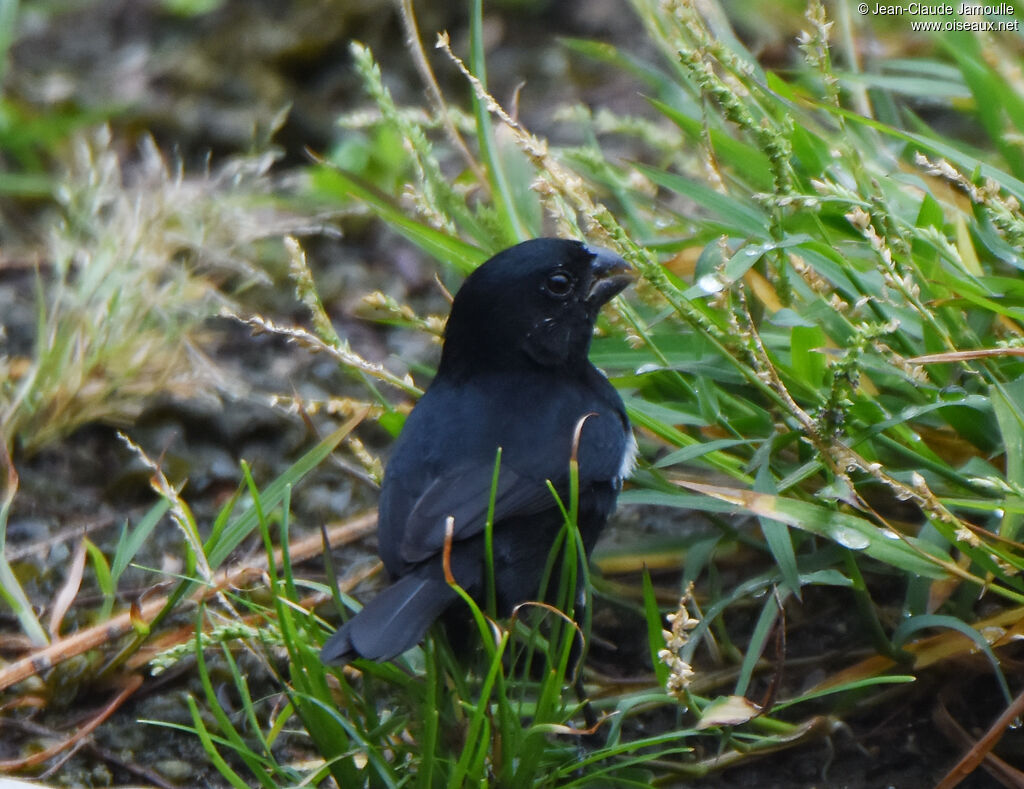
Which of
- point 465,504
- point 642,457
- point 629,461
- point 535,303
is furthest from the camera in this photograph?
point 642,457

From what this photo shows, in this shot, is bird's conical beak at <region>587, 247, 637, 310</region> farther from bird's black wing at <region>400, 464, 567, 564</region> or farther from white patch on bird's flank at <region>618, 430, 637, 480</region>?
bird's black wing at <region>400, 464, 567, 564</region>

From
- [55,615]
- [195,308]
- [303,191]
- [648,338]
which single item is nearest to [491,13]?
[303,191]

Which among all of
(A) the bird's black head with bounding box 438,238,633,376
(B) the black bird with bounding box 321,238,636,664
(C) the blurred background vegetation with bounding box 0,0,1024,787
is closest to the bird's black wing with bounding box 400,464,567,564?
(B) the black bird with bounding box 321,238,636,664

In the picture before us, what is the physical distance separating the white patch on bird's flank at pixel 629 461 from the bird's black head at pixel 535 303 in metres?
0.26

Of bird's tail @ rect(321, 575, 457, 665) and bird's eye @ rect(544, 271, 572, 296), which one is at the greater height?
bird's eye @ rect(544, 271, 572, 296)

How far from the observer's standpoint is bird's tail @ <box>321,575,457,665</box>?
209 centimetres

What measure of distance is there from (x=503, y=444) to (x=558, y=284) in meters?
0.45

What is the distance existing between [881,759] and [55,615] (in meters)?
1.71

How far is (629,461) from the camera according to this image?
270 centimetres

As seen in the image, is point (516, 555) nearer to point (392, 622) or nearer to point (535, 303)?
point (392, 622)

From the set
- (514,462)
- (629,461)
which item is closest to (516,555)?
(514,462)

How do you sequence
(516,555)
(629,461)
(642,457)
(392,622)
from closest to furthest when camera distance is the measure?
(392,622) → (516,555) → (629,461) → (642,457)

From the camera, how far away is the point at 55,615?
8.98 ft

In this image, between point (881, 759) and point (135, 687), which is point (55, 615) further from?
point (881, 759)
